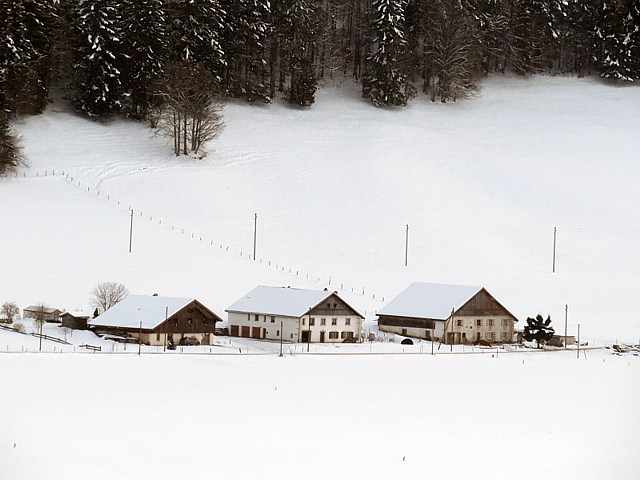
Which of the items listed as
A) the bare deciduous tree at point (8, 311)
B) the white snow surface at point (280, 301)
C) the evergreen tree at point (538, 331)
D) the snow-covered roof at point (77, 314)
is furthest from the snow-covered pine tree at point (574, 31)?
the bare deciduous tree at point (8, 311)

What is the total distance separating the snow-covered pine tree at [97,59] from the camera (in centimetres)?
9981

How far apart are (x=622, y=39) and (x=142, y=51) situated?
4986cm

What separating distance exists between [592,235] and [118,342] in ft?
131

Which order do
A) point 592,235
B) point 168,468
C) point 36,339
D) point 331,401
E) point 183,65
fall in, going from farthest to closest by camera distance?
1. point 183,65
2. point 592,235
3. point 36,339
4. point 331,401
5. point 168,468

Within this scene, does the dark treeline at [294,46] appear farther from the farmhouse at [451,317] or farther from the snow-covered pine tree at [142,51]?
the farmhouse at [451,317]

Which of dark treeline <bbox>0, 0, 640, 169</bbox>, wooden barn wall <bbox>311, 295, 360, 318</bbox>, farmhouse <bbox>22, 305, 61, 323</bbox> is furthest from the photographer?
dark treeline <bbox>0, 0, 640, 169</bbox>

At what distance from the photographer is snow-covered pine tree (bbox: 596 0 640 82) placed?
11919 cm

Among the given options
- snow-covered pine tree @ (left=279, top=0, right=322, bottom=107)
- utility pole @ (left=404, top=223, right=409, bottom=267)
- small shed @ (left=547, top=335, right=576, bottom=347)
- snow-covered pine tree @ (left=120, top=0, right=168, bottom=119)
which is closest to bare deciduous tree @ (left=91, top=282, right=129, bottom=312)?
utility pole @ (left=404, top=223, right=409, bottom=267)

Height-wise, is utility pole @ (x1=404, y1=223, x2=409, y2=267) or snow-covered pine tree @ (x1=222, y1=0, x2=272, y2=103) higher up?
snow-covered pine tree @ (x1=222, y1=0, x2=272, y2=103)

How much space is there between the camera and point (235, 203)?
84688mm

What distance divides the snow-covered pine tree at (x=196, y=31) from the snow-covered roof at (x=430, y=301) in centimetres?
4622

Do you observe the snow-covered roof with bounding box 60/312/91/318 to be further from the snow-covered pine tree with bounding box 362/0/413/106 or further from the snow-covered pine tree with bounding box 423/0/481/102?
the snow-covered pine tree with bounding box 423/0/481/102

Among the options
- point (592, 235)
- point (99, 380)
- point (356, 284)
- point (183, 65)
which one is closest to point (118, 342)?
point (99, 380)

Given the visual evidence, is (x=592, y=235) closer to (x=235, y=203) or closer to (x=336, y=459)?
(x=235, y=203)
